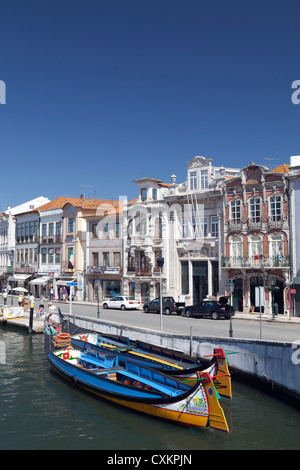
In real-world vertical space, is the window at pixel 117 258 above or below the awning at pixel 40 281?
above

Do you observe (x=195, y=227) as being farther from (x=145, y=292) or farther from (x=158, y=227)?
(x=145, y=292)

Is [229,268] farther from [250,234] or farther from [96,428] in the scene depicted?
[96,428]

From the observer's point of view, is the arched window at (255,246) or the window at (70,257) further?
the window at (70,257)

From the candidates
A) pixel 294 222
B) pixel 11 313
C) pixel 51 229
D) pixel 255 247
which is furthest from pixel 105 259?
pixel 294 222

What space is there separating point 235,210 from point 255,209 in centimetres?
204

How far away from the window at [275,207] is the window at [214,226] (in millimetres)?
6061

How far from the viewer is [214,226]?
44.6m

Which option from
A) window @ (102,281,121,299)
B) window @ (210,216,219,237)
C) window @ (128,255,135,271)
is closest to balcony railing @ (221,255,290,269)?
window @ (210,216,219,237)

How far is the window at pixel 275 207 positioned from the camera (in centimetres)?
3956

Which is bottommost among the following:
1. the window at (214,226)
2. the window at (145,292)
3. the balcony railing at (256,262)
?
the window at (145,292)

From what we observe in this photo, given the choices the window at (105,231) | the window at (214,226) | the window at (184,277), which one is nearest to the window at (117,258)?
the window at (105,231)

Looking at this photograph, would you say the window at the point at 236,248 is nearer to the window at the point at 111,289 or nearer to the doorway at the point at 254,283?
the doorway at the point at 254,283
